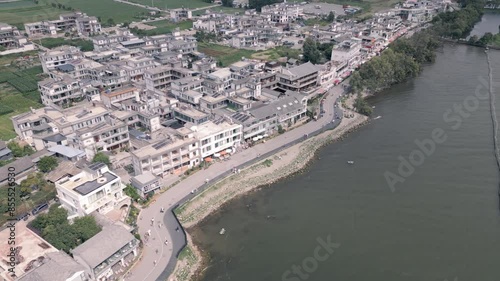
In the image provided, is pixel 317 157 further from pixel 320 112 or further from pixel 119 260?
pixel 119 260

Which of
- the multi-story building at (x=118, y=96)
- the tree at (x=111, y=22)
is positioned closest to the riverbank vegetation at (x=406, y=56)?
the multi-story building at (x=118, y=96)

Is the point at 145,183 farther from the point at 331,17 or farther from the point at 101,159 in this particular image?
the point at 331,17

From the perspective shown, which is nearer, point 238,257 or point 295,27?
point 238,257

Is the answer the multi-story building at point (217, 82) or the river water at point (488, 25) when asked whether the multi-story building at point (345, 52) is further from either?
the river water at point (488, 25)

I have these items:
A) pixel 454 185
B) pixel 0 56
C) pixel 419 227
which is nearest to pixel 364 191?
pixel 419 227

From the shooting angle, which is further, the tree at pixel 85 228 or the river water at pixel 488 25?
the river water at pixel 488 25

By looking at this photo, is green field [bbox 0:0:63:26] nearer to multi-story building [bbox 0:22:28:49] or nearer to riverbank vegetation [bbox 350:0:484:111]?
multi-story building [bbox 0:22:28:49]
